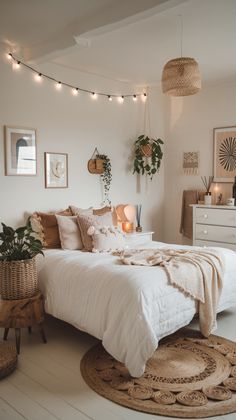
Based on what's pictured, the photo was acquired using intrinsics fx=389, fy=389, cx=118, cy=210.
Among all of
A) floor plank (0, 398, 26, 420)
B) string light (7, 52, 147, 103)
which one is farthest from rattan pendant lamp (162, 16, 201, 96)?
floor plank (0, 398, 26, 420)

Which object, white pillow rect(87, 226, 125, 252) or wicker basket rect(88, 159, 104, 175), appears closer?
white pillow rect(87, 226, 125, 252)

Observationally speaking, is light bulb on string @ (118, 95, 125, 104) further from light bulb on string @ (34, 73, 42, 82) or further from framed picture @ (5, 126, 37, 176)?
framed picture @ (5, 126, 37, 176)

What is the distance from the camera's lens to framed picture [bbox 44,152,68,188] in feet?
15.0

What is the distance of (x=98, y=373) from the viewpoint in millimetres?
2697

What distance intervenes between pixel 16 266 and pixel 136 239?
1.99 m

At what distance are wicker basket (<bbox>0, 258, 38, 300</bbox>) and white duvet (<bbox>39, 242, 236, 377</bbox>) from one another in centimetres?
29

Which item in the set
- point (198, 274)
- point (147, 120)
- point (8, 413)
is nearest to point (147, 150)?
point (147, 120)

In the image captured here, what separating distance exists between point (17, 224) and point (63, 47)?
6.20 feet

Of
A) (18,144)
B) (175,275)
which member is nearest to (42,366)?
(175,275)

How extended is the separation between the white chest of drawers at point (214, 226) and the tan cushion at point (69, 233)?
203cm

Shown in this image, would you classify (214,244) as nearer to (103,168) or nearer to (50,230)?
(103,168)

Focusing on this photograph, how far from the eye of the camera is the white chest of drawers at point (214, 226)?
5055mm

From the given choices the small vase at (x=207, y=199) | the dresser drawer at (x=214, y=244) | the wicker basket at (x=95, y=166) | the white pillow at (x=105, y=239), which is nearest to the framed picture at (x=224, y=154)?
the small vase at (x=207, y=199)

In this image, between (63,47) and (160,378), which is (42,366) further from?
(63,47)
